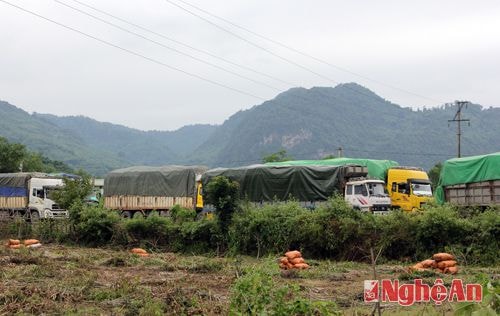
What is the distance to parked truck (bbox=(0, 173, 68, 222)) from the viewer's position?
124 feet

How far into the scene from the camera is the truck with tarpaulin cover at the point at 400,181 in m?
31.3

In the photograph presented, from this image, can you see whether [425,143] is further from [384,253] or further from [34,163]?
[384,253]

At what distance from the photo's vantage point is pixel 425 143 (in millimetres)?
121812

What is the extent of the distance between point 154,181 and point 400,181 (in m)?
15.3

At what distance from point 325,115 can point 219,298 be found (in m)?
133

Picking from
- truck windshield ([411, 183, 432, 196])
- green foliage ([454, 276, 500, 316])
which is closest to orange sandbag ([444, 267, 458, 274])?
green foliage ([454, 276, 500, 316])

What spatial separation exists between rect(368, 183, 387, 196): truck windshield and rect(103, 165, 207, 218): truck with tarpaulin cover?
11.0 meters

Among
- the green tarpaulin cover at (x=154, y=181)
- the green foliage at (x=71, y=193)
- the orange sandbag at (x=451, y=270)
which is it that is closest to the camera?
the orange sandbag at (x=451, y=270)

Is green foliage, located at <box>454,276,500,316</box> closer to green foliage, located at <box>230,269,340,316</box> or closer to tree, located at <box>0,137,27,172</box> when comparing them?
green foliage, located at <box>230,269,340,316</box>

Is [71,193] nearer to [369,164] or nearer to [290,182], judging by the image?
[290,182]

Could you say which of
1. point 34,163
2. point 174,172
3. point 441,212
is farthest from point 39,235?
point 34,163

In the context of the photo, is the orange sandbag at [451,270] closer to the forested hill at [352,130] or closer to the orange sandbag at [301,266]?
the orange sandbag at [301,266]

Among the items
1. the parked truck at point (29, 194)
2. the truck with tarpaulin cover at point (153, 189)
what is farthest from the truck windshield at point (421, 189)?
the parked truck at point (29, 194)

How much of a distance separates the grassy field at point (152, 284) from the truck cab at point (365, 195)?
10495 mm
